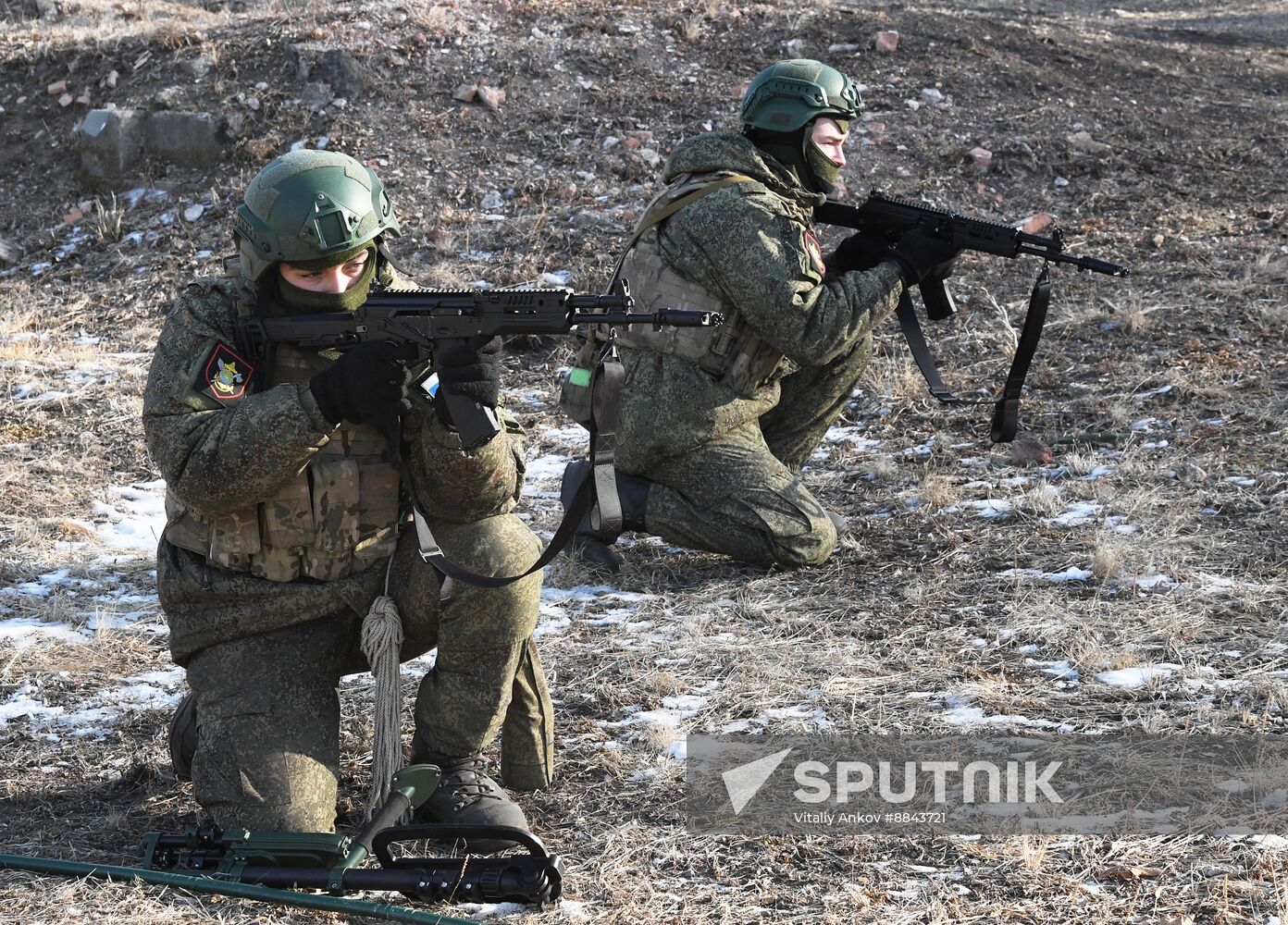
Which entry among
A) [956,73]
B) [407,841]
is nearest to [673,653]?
[407,841]

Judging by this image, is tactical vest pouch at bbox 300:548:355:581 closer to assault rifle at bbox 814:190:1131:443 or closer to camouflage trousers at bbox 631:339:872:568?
camouflage trousers at bbox 631:339:872:568

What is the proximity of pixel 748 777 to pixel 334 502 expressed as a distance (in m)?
1.26

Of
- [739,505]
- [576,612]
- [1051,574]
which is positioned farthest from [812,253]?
[576,612]

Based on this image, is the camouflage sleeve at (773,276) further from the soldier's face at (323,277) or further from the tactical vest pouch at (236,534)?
the tactical vest pouch at (236,534)

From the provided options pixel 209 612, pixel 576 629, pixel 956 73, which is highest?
pixel 956 73

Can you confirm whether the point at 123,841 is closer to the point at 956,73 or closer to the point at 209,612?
the point at 209,612

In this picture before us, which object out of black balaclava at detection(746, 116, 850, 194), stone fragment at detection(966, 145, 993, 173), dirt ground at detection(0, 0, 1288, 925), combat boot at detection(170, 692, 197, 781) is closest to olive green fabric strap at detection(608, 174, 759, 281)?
black balaclava at detection(746, 116, 850, 194)

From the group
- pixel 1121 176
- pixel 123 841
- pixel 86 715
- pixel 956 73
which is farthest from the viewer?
pixel 956 73

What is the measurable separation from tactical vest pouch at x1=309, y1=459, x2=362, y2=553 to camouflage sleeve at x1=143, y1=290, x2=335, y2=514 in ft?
0.43

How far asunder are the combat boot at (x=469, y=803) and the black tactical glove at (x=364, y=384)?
0.92m

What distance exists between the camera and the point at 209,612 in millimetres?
3504

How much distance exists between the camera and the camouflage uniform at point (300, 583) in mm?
3324

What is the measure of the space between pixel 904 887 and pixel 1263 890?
0.74m

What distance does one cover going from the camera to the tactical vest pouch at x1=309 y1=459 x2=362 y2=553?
3457 mm
